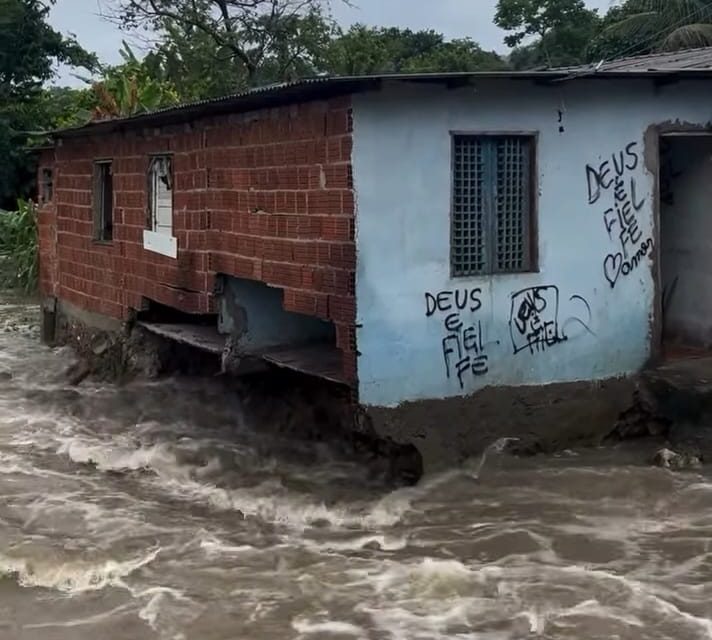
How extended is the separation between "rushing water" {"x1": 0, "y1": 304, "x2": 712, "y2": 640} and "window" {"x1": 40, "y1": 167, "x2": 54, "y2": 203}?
20.5ft

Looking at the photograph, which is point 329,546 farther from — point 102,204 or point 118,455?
point 102,204

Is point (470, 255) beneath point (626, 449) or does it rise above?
above

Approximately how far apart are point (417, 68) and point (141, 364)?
24.2 metres

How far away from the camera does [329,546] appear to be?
745cm

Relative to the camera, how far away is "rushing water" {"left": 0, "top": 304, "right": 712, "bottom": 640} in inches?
244

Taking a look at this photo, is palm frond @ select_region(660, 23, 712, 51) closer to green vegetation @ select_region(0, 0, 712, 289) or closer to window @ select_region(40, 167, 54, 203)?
green vegetation @ select_region(0, 0, 712, 289)

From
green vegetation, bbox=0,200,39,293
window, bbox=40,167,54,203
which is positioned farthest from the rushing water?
green vegetation, bbox=0,200,39,293

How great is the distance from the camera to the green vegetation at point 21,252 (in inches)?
826

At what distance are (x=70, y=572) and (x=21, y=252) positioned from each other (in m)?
15.6

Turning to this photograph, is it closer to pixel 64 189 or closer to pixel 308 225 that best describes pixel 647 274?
pixel 308 225

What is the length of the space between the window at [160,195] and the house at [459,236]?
0.61m

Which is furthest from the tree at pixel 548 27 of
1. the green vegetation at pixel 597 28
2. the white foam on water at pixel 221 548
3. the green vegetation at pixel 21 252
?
the white foam on water at pixel 221 548

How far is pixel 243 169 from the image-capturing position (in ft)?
31.6

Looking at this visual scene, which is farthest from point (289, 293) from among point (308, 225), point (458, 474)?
point (458, 474)
